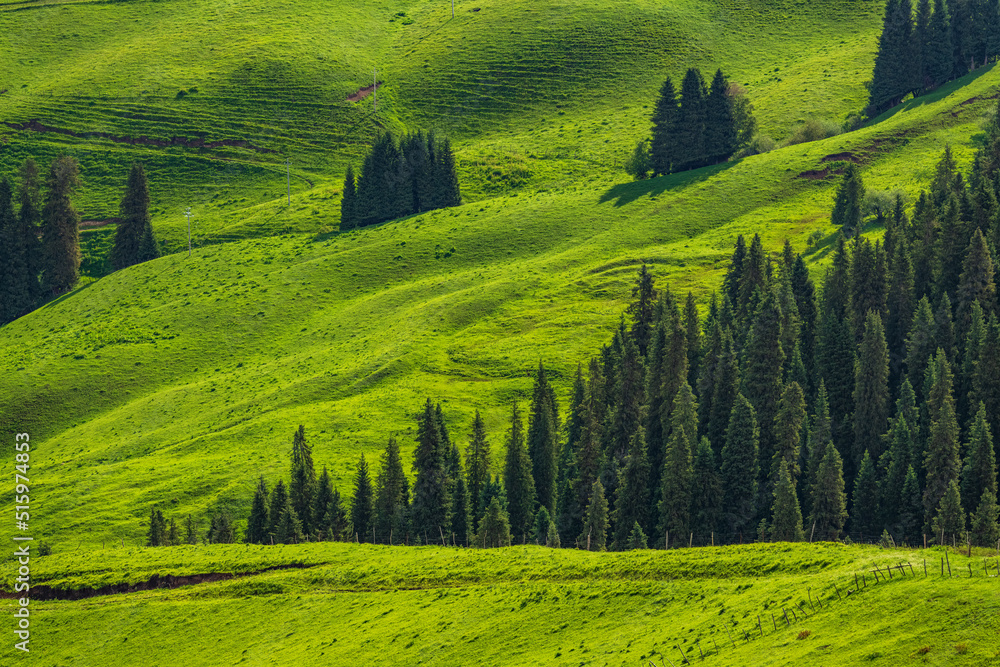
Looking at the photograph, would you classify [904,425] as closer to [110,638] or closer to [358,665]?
[358,665]

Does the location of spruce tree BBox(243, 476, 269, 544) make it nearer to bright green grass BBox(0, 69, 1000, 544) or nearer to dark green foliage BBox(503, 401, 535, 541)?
bright green grass BBox(0, 69, 1000, 544)

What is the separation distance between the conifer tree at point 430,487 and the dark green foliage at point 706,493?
23.7 meters

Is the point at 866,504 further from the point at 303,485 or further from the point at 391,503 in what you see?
the point at 303,485

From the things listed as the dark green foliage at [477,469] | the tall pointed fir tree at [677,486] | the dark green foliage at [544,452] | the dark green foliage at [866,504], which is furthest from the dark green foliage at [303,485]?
the dark green foliage at [866,504]

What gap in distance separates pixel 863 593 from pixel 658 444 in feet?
188

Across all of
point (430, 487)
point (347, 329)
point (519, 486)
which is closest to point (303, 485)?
point (430, 487)

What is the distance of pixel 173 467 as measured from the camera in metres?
134

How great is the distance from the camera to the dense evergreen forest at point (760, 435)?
9571 centimetres

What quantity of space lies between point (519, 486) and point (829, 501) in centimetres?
3036

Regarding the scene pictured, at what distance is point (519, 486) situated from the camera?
112 meters

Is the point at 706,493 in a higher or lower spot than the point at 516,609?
higher

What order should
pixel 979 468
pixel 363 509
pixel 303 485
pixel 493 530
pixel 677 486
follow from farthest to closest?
pixel 303 485
pixel 363 509
pixel 493 530
pixel 677 486
pixel 979 468

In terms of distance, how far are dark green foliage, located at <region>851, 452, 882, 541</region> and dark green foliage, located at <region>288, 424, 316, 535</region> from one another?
49409 millimetres

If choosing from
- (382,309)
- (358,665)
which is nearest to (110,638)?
(358,665)
